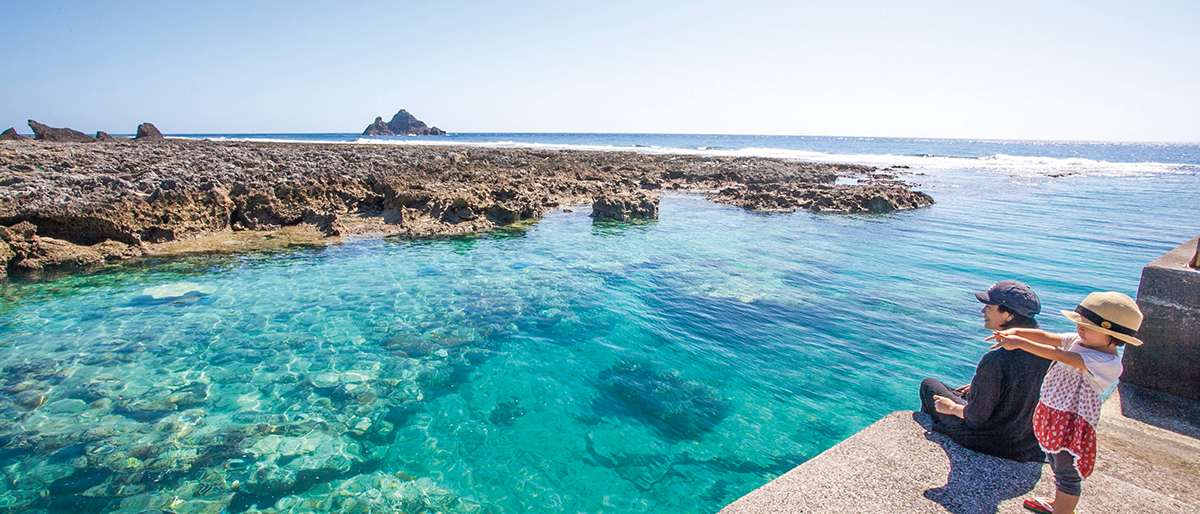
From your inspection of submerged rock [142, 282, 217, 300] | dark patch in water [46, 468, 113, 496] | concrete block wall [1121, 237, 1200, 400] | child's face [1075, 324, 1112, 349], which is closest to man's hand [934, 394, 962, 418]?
child's face [1075, 324, 1112, 349]

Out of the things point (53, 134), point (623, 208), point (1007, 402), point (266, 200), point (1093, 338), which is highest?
point (53, 134)

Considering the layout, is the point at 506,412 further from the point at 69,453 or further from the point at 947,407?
the point at 947,407

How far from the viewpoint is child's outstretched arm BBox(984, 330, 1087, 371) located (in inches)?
115

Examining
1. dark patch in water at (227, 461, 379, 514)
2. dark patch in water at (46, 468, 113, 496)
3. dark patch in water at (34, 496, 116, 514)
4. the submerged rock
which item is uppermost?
the submerged rock

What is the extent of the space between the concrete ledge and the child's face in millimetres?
1068

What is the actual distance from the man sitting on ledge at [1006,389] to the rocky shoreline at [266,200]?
522 inches

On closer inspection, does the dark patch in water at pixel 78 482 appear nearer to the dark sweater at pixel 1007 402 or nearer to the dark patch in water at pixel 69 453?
the dark patch in water at pixel 69 453

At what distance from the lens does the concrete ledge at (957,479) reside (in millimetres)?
3111

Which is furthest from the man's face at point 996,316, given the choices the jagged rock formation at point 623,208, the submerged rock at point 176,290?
the jagged rock formation at point 623,208

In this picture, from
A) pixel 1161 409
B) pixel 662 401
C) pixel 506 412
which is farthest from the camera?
pixel 662 401

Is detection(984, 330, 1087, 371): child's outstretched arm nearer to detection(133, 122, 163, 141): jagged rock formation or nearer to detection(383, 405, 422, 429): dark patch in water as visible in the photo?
detection(383, 405, 422, 429): dark patch in water

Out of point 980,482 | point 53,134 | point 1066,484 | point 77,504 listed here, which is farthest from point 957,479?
point 53,134

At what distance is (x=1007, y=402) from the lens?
3.49 metres

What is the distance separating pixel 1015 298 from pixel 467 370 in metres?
5.84
